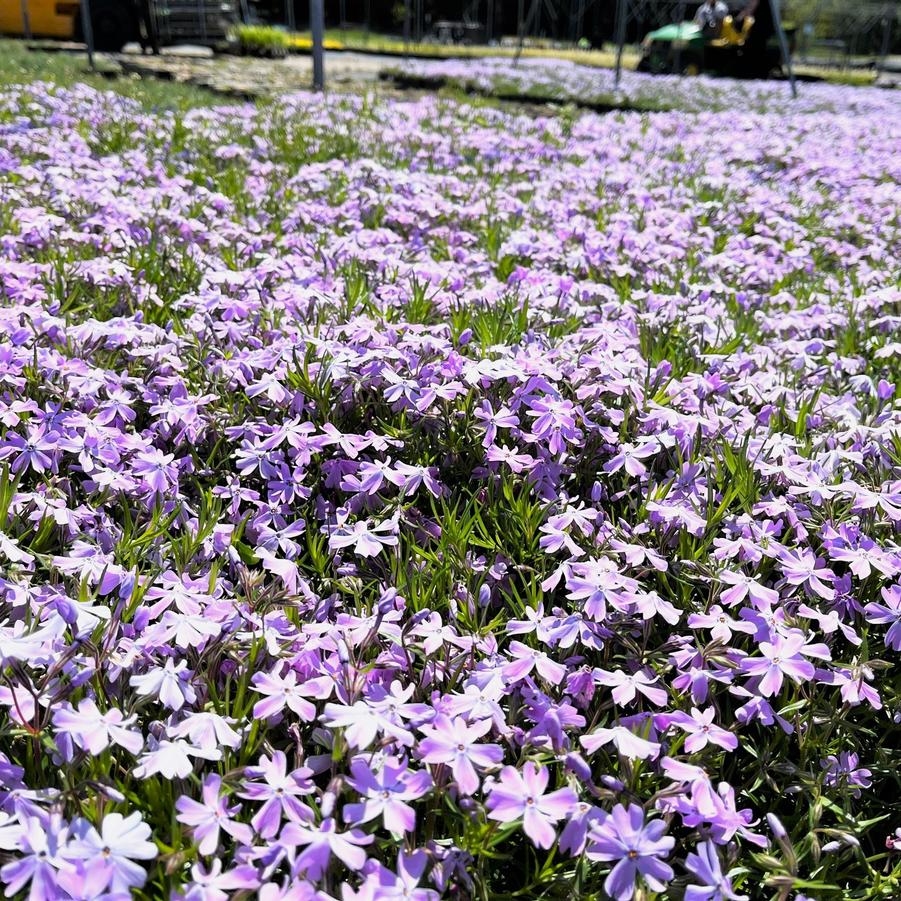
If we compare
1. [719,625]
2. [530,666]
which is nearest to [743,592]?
[719,625]

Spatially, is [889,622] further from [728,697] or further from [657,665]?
[657,665]

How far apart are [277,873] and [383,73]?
574 inches

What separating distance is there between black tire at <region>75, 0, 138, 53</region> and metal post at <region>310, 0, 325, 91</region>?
8.12m

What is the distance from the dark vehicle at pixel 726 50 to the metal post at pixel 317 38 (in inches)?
498

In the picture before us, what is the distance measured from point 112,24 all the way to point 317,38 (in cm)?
874

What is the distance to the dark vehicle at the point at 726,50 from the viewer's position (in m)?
20.2

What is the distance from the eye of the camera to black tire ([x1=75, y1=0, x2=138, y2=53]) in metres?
16.9

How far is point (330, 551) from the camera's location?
185 cm

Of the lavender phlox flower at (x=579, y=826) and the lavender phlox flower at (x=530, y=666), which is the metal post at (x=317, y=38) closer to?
the lavender phlox flower at (x=530, y=666)

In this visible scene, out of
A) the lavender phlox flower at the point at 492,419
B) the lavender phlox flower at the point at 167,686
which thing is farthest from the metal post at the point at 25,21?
the lavender phlox flower at the point at 167,686

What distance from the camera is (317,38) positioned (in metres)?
10.5

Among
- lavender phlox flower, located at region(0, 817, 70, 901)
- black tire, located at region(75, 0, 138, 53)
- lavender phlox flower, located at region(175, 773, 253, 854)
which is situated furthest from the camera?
black tire, located at region(75, 0, 138, 53)

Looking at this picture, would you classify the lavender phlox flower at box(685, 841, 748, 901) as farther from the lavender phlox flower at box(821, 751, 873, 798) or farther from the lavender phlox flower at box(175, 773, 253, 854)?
the lavender phlox flower at box(175, 773, 253, 854)

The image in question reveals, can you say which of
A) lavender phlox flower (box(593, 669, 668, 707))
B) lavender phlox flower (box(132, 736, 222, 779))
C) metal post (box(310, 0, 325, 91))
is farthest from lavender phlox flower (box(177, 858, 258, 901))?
metal post (box(310, 0, 325, 91))
